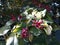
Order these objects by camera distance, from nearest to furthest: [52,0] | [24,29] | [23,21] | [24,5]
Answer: [24,29]
[23,21]
[24,5]
[52,0]

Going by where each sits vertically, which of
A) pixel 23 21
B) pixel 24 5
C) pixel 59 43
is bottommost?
pixel 59 43

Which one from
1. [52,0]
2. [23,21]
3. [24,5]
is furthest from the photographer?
[52,0]

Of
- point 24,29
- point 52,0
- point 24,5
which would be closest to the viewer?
point 24,29

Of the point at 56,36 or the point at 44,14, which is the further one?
the point at 56,36

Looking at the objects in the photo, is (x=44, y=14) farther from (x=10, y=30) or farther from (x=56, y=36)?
(x=56, y=36)

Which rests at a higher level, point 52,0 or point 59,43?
point 52,0

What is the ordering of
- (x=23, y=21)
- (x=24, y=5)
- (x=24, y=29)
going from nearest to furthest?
(x=24, y=29)
(x=23, y=21)
(x=24, y=5)

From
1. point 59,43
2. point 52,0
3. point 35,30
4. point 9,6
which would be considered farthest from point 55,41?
point 35,30

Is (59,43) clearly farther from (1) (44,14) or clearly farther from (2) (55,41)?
(1) (44,14)

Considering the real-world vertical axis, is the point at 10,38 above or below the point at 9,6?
below

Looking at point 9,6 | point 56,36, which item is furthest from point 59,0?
point 9,6
